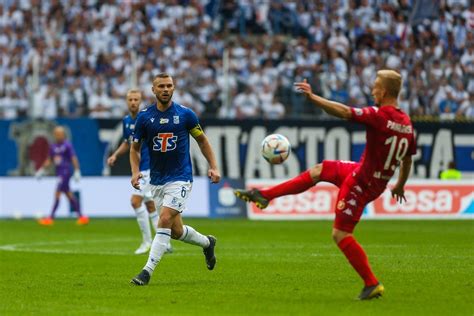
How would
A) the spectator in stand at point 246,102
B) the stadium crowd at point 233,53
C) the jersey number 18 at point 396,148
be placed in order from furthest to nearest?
the spectator in stand at point 246,102 → the stadium crowd at point 233,53 → the jersey number 18 at point 396,148

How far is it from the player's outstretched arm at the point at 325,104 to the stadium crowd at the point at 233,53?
22.1m

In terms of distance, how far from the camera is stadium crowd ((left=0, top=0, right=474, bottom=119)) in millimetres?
33312

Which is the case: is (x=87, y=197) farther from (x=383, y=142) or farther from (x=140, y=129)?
(x=383, y=142)

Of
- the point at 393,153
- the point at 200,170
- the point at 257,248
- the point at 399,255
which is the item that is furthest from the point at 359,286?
the point at 200,170

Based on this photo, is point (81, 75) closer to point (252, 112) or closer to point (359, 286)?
point (252, 112)

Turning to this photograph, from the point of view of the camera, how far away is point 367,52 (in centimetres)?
3553

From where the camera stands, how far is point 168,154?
543 inches

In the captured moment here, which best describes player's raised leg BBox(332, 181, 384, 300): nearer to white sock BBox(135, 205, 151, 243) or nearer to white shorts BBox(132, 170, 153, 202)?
white shorts BBox(132, 170, 153, 202)

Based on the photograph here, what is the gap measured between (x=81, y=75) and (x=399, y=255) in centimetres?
1801

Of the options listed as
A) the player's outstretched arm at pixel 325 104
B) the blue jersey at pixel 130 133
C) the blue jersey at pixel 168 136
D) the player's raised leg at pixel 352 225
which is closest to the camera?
the player's outstretched arm at pixel 325 104

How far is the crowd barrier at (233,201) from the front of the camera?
30844 mm

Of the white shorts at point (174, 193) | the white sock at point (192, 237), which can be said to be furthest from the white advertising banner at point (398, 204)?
the white shorts at point (174, 193)

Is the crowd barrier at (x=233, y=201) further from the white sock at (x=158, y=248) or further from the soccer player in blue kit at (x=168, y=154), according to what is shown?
the white sock at (x=158, y=248)

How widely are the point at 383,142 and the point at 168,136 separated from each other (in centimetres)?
343
